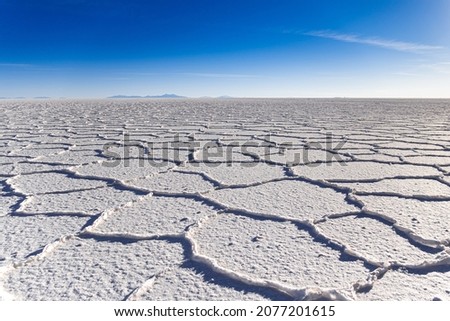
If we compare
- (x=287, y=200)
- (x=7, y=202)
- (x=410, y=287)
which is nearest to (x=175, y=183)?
(x=287, y=200)

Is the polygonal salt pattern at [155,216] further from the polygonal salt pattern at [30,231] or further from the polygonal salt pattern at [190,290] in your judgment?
the polygonal salt pattern at [190,290]

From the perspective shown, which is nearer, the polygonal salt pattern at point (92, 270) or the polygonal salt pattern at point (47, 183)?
the polygonal salt pattern at point (92, 270)

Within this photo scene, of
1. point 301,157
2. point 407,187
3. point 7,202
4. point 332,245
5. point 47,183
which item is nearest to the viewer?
point 332,245

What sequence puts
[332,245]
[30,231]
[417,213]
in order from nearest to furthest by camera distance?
1. [332,245]
2. [30,231]
3. [417,213]

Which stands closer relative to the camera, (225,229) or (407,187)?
(225,229)

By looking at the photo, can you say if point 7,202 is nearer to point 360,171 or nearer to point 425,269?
point 425,269

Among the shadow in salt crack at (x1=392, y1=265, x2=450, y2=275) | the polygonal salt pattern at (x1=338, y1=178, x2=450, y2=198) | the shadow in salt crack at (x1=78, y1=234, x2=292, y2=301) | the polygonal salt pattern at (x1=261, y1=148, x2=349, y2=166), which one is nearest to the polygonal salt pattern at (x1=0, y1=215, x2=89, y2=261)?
the shadow in salt crack at (x1=78, y1=234, x2=292, y2=301)

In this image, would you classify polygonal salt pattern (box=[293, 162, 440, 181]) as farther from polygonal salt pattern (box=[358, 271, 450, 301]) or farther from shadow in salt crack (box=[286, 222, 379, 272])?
polygonal salt pattern (box=[358, 271, 450, 301])

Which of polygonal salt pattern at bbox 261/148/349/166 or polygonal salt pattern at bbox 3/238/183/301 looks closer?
polygonal salt pattern at bbox 3/238/183/301

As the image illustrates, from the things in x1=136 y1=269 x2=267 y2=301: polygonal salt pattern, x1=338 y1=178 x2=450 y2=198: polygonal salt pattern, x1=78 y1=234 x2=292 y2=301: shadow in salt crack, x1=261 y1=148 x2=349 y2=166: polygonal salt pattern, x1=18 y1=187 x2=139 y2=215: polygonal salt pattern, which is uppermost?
x1=261 y1=148 x2=349 y2=166: polygonal salt pattern

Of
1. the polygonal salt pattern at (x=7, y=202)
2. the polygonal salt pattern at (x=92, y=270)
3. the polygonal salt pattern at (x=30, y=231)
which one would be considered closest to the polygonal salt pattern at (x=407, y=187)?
the polygonal salt pattern at (x=92, y=270)

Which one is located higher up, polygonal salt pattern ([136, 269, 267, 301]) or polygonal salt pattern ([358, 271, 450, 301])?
polygonal salt pattern ([358, 271, 450, 301])
